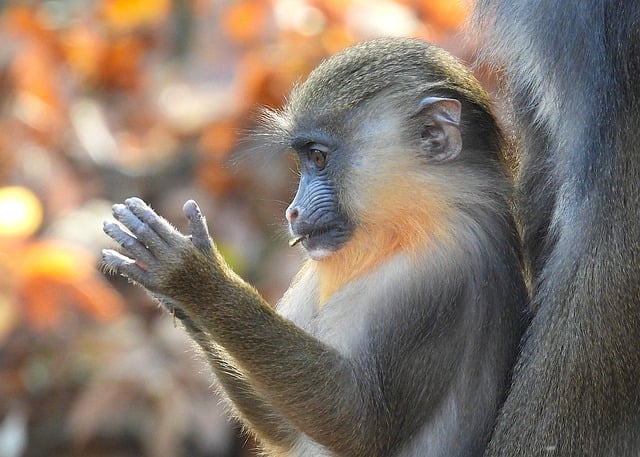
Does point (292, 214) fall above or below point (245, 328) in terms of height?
above

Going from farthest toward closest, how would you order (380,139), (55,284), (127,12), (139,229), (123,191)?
Result: (127,12)
(123,191)
(55,284)
(380,139)
(139,229)

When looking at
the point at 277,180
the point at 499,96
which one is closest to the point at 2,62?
the point at 277,180

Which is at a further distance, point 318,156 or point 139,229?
Answer: point 318,156

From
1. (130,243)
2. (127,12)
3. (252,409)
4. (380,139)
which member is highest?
(127,12)

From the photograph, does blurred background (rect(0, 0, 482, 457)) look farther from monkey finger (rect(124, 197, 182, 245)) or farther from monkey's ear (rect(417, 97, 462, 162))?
monkey finger (rect(124, 197, 182, 245))

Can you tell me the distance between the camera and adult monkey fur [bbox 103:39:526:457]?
3.32m

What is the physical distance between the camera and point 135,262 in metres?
3.29

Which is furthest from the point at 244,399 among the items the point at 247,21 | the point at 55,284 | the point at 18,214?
the point at 247,21

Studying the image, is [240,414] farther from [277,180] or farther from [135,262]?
[277,180]

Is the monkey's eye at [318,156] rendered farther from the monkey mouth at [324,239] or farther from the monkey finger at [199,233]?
the monkey finger at [199,233]

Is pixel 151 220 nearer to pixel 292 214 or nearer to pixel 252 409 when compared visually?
pixel 292 214

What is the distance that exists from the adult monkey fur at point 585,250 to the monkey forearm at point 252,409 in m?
0.78

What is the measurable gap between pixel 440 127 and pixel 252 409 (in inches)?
41.0

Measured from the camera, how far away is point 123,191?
8.83 m
